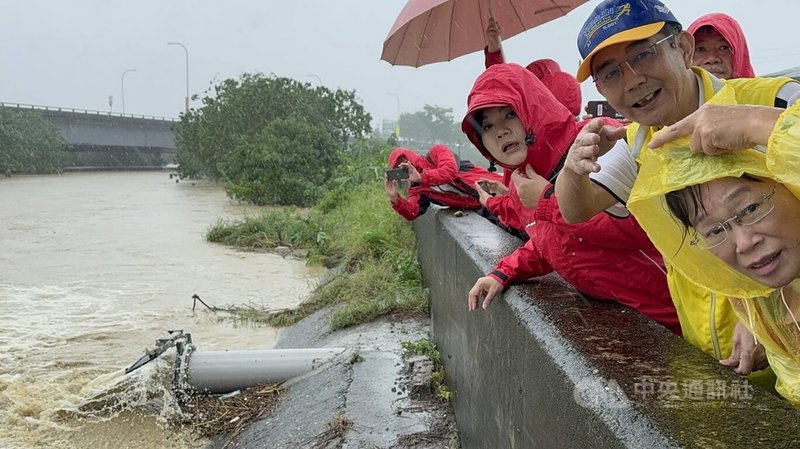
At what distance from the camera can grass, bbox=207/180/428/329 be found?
6168 mm

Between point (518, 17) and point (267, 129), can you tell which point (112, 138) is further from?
point (518, 17)

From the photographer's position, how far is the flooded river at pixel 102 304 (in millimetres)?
5043

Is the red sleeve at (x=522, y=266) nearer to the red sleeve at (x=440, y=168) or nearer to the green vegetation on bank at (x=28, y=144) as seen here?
the red sleeve at (x=440, y=168)

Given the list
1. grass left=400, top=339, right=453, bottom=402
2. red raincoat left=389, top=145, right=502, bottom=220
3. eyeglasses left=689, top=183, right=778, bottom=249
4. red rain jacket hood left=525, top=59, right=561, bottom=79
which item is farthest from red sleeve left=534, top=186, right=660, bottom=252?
red raincoat left=389, top=145, right=502, bottom=220

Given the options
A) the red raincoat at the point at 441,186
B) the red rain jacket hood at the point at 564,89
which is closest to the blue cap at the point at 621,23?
the red rain jacket hood at the point at 564,89

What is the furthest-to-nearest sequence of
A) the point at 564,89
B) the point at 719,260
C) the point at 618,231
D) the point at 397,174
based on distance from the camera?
the point at 397,174, the point at 564,89, the point at 618,231, the point at 719,260

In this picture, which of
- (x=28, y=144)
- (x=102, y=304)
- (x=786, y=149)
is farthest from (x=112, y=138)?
(x=786, y=149)

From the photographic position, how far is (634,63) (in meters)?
1.88

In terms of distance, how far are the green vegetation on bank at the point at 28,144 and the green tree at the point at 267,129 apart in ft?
39.9

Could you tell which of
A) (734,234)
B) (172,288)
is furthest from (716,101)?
(172,288)

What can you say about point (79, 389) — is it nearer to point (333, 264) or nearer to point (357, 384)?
point (357, 384)

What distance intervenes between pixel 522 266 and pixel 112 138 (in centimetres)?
4665

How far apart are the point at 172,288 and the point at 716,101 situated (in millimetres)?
9483

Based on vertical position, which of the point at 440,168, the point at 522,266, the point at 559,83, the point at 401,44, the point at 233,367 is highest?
the point at 401,44
